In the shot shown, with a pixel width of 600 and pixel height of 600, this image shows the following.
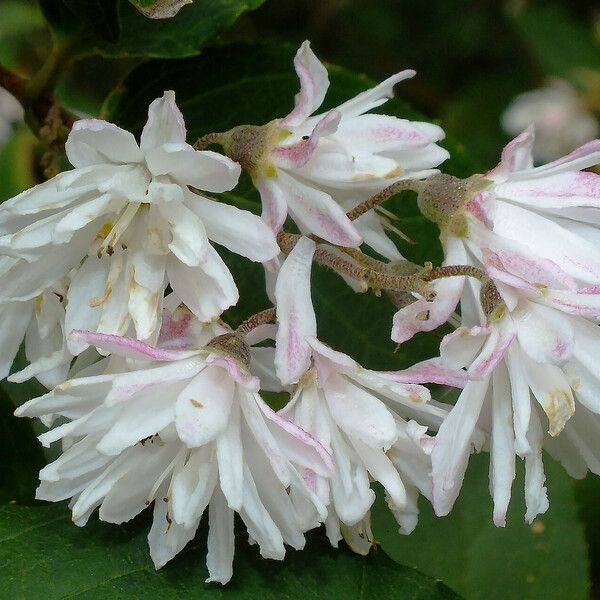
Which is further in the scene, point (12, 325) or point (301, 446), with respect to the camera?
point (12, 325)

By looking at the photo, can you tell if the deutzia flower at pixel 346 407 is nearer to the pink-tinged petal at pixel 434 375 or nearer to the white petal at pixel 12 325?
the pink-tinged petal at pixel 434 375

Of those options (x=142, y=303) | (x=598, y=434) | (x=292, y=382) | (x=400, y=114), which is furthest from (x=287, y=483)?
(x=400, y=114)

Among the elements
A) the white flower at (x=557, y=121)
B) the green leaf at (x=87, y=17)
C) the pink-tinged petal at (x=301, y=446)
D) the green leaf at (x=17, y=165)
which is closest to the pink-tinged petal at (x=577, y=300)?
the pink-tinged petal at (x=301, y=446)

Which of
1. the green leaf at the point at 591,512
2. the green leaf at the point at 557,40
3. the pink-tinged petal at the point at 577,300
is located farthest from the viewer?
the green leaf at the point at 557,40

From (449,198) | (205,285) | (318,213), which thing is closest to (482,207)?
(449,198)

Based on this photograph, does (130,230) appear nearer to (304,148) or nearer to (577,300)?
(304,148)

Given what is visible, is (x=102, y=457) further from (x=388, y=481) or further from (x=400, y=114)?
(x=400, y=114)
